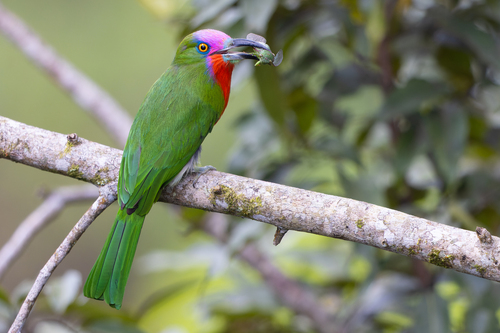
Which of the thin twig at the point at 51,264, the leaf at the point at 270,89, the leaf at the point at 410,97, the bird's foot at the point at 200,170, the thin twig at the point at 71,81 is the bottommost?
the leaf at the point at 410,97

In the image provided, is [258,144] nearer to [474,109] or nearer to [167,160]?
[167,160]

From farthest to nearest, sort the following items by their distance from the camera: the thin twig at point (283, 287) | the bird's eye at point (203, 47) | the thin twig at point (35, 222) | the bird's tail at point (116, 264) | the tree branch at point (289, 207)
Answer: the thin twig at point (283, 287) → the bird's eye at point (203, 47) → the thin twig at point (35, 222) → the bird's tail at point (116, 264) → the tree branch at point (289, 207)

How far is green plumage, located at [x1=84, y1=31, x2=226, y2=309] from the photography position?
6.05 ft

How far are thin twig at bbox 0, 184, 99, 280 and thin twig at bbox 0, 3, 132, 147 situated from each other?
61cm

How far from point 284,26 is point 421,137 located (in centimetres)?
86

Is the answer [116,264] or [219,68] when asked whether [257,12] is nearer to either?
[219,68]

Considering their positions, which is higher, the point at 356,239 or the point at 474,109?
the point at 356,239

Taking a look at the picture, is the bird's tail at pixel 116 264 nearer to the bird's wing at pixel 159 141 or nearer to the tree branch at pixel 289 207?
the bird's wing at pixel 159 141

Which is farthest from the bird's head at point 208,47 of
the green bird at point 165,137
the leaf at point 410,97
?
the leaf at point 410,97

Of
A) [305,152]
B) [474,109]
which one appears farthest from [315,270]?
[474,109]

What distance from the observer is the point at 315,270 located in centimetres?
337

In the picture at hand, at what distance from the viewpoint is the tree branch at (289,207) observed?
138 cm

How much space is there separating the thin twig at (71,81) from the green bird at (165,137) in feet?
2.98

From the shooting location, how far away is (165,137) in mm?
1993
